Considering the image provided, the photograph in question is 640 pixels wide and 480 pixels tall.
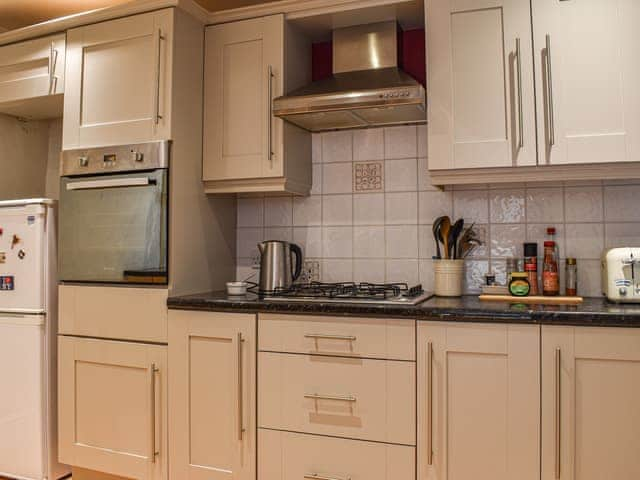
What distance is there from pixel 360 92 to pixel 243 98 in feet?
1.98

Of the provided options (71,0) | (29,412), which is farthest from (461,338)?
(71,0)

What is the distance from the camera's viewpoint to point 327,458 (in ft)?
6.52

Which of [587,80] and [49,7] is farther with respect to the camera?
[49,7]

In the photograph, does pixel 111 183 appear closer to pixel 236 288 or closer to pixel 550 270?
pixel 236 288

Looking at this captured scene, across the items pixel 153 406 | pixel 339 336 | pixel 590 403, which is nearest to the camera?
pixel 590 403

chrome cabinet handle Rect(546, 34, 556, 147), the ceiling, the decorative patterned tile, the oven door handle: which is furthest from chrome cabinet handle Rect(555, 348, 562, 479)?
the ceiling

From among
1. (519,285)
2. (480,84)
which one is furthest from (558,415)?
(480,84)

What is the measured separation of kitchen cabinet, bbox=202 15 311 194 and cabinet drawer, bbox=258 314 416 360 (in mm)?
705

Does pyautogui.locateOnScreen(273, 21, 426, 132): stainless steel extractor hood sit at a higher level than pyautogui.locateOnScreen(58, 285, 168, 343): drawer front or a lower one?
higher

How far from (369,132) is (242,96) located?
645mm

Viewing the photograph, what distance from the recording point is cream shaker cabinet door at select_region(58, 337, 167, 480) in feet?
7.50

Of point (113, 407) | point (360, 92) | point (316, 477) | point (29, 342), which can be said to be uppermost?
point (360, 92)

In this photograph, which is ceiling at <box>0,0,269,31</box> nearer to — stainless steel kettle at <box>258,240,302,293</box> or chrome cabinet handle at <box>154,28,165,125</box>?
chrome cabinet handle at <box>154,28,165,125</box>

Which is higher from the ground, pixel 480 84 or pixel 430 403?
pixel 480 84
